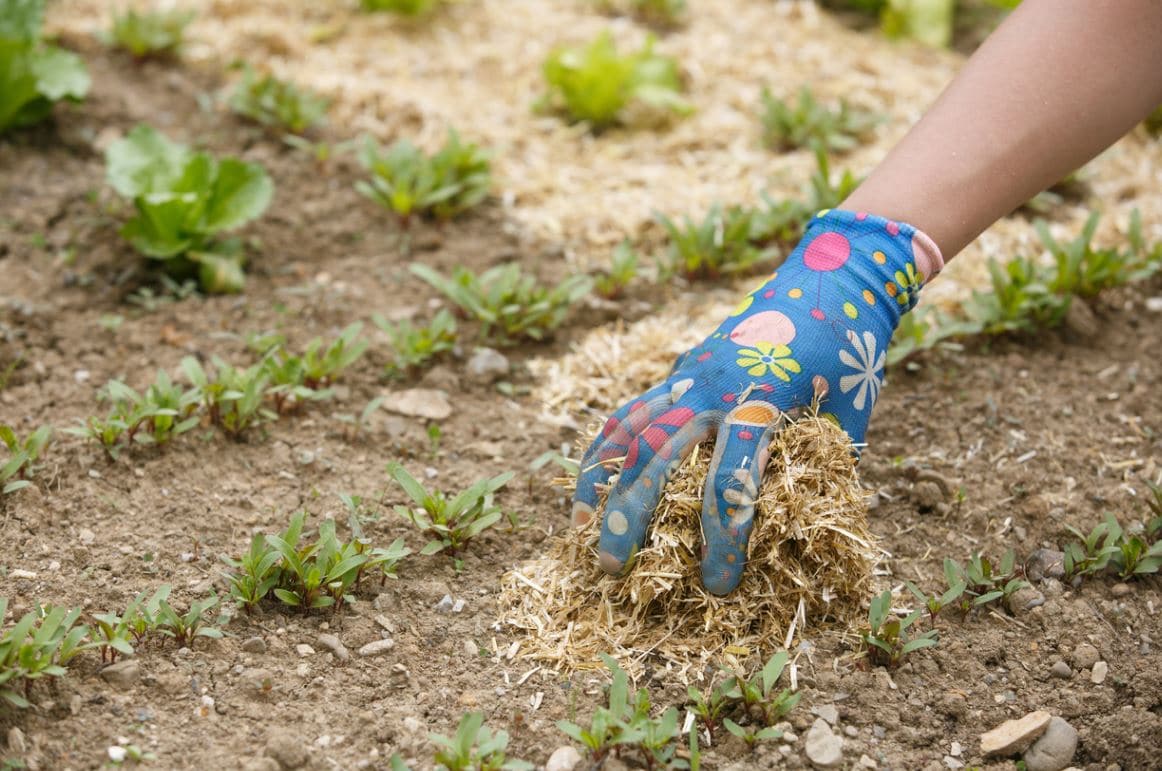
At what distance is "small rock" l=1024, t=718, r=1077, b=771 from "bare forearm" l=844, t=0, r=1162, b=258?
91 centimetres

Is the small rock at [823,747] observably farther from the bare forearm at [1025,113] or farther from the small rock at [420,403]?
the small rock at [420,403]

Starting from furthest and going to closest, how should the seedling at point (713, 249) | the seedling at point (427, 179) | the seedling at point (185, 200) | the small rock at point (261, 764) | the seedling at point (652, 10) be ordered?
1. the seedling at point (652, 10)
2. the seedling at point (427, 179)
3. the seedling at point (713, 249)
4. the seedling at point (185, 200)
5. the small rock at point (261, 764)

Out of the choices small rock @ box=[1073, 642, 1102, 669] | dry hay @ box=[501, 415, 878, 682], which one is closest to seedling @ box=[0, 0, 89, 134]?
dry hay @ box=[501, 415, 878, 682]

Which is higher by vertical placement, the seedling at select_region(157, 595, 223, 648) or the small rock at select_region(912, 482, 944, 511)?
the small rock at select_region(912, 482, 944, 511)

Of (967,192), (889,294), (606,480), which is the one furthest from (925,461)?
(606,480)

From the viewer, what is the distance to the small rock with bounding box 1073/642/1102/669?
1.96 metres

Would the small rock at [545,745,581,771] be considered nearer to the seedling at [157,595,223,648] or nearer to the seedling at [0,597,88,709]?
the seedling at [157,595,223,648]

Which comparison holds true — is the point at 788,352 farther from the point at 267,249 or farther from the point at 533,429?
the point at 267,249

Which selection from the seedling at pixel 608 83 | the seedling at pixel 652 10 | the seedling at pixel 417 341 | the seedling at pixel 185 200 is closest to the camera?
the seedling at pixel 417 341

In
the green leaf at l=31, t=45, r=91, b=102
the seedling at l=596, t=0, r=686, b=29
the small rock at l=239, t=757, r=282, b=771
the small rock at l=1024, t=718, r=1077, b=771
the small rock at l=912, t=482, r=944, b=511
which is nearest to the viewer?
the small rock at l=239, t=757, r=282, b=771

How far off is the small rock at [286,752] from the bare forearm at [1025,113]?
1.45m

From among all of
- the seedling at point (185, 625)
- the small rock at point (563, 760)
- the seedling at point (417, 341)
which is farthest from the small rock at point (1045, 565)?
the seedling at point (185, 625)

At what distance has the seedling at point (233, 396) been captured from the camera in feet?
7.75

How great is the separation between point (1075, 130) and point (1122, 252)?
50.0 inches
